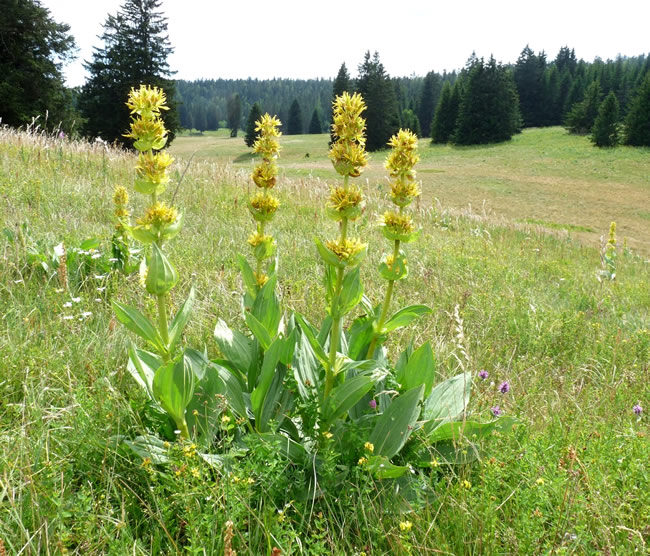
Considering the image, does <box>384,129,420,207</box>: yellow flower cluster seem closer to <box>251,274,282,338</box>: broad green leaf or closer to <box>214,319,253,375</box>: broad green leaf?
<box>251,274,282,338</box>: broad green leaf

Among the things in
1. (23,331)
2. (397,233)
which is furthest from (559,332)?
(23,331)

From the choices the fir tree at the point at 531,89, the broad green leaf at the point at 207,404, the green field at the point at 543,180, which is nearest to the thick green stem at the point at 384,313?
the broad green leaf at the point at 207,404

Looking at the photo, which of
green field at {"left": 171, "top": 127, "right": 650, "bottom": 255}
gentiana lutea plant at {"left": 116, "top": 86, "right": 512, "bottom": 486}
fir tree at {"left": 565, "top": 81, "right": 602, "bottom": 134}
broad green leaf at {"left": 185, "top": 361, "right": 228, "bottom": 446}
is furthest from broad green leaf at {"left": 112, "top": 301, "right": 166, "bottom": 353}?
fir tree at {"left": 565, "top": 81, "right": 602, "bottom": 134}

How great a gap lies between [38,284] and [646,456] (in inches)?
157

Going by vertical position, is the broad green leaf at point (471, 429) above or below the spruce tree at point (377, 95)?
below

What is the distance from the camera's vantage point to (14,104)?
83.2 ft

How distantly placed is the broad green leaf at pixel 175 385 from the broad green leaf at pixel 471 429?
111 cm

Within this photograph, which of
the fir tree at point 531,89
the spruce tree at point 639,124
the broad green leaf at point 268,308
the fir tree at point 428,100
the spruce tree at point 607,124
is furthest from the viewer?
the fir tree at point 428,100

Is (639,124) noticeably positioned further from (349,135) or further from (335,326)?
(335,326)

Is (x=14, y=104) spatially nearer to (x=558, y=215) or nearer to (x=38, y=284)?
(x=38, y=284)

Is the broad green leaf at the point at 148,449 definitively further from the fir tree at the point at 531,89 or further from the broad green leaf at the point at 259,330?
the fir tree at the point at 531,89

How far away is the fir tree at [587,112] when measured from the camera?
62.4 meters

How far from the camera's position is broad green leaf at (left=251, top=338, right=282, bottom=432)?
6.86 ft

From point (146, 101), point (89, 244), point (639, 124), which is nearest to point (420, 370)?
point (146, 101)
